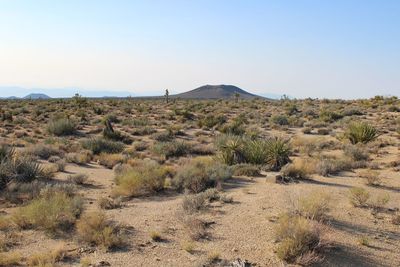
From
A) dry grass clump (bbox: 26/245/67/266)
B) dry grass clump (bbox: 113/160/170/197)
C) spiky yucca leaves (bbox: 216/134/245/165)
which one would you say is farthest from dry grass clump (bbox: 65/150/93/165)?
dry grass clump (bbox: 26/245/67/266)

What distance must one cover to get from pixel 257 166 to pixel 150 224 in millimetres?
5886

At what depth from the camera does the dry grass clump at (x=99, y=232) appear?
7691 mm

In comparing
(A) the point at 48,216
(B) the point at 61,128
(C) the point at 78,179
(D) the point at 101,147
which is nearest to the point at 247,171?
(C) the point at 78,179

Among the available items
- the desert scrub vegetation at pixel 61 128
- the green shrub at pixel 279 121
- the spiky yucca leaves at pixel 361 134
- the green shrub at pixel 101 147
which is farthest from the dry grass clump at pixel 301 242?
the green shrub at pixel 279 121

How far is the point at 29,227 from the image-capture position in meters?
8.78

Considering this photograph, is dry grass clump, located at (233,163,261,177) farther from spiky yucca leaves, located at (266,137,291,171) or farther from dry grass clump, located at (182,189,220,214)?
dry grass clump, located at (182,189,220,214)

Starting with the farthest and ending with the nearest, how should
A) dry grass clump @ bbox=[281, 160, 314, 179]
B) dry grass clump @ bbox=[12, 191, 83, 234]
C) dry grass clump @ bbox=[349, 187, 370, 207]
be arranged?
dry grass clump @ bbox=[281, 160, 314, 179], dry grass clump @ bbox=[349, 187, 370, 207], dry grass clump @ bbox=[12, 191, 83, 234]

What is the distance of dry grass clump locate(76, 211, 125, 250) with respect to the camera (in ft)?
25.2

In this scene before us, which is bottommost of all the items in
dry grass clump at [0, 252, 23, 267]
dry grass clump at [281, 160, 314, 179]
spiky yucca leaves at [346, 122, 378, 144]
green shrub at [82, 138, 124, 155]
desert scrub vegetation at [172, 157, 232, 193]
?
dry grass clump at [0, 252, 23, 267]

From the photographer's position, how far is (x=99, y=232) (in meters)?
7.95

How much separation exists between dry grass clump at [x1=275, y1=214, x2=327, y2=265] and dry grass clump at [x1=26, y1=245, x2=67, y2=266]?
3556 millimetres

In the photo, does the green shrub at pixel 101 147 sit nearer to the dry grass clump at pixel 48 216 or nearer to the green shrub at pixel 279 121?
the dry grass clump at pixel 48 216

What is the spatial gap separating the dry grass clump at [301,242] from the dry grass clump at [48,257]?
3.56 metres

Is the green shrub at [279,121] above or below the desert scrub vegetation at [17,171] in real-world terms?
above
